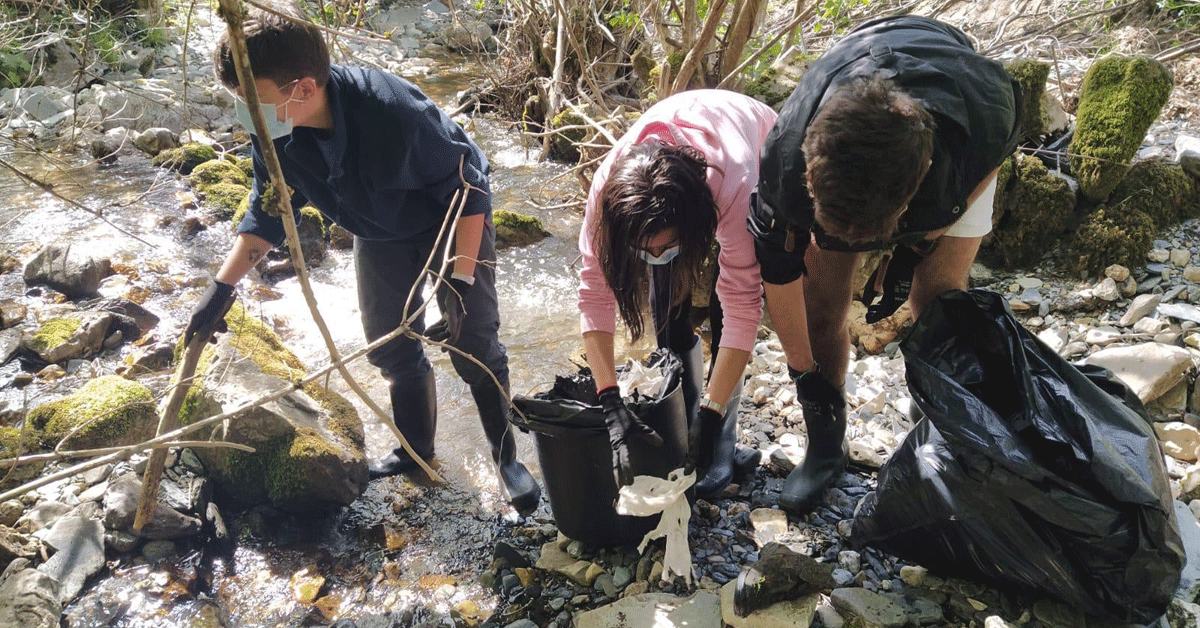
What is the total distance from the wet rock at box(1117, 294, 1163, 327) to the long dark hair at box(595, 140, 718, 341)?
6.38 feet

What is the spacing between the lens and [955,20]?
5.88m

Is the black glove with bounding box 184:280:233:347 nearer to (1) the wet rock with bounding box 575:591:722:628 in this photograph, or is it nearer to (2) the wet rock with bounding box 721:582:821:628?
(1) the wet rock with bounding box 575:591:722:628

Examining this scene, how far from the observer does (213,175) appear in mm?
5637

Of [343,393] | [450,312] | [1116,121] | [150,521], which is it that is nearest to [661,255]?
[450,312]

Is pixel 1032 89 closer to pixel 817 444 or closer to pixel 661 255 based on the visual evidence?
pixel 817 444

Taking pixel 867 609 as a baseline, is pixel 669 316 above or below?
above

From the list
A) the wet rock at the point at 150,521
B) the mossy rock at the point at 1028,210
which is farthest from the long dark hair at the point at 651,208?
the mossy rock at the point at 1028,210

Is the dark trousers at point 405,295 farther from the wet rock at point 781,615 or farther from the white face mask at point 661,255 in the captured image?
the wet rock at point 781,615

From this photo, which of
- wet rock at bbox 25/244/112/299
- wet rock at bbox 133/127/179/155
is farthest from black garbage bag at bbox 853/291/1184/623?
wet rock at bbox 133/127/179/155

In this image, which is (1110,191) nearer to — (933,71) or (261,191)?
(933,71)

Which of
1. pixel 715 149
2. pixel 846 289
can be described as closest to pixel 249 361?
pixel 715 149

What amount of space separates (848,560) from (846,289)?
0.74 metres

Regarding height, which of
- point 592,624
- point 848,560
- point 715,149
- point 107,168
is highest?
point 715,149

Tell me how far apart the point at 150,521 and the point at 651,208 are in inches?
75.4
